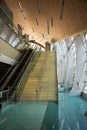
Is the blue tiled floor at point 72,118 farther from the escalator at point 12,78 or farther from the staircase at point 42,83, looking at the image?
the escalator at point 12,78

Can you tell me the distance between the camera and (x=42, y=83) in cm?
988

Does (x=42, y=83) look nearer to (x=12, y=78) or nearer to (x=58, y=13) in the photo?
(x=12, y=78)

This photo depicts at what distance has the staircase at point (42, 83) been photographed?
863cm

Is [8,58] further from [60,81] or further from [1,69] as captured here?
[60,81]

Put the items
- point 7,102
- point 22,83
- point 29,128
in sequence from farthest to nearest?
point 22,83 < point 7,102 < point 29,128

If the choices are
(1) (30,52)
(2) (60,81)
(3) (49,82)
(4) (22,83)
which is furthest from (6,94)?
(2) (60,81)

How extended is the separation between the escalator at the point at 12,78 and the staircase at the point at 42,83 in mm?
682

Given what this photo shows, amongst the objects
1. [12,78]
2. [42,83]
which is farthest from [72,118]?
[12,78]

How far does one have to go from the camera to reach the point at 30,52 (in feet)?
44.6

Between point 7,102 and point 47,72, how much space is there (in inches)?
174

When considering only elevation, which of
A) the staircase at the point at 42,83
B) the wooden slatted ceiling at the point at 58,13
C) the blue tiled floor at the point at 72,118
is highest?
the wooden slatted ceiling at the point at 58,13

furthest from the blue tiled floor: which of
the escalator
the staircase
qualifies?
the escalator

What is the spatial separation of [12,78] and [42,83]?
1.76m

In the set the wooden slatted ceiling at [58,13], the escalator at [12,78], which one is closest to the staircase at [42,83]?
the escalator at [12,78]
